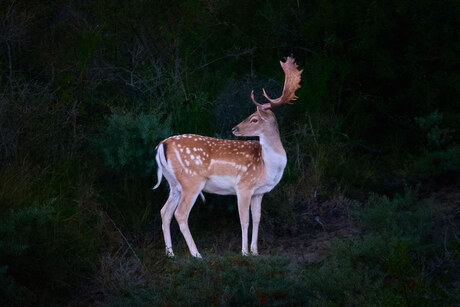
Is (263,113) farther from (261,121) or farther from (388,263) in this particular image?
(388,263)

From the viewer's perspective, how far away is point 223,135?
25.8ft

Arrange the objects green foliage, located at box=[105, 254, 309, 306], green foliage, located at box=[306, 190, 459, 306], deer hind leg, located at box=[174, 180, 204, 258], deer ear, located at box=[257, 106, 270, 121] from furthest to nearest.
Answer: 1. deer ear, located at box=[257, 106, 270, 121]
2. deer hind leg, located at box=[174, 180, 204, 258]
3. green foliage, located at box=[105, 254, 309, 306]
4. green foliage, located at box=[306, 190, 459, 306]

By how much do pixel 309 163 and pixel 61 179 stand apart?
10.2 ft

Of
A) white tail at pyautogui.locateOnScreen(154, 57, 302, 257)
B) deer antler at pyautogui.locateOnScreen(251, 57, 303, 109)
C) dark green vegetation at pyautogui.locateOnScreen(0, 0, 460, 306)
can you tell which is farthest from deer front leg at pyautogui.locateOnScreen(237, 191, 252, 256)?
deer antler at pyautogui.locateOnScreen(251, 57, 303, 109)

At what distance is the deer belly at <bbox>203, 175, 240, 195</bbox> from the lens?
6324 mm

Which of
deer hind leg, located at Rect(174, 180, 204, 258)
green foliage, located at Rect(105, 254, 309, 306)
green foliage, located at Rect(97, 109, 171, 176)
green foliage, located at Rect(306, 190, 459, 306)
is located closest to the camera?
green foliage, located at Rect(306, 190, 459, 306)

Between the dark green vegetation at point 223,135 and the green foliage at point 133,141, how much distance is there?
0.02m

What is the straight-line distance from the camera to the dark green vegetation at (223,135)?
5340 millimetres

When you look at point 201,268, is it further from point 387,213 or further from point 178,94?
point 178,94

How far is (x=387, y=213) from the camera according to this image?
20.3 feet

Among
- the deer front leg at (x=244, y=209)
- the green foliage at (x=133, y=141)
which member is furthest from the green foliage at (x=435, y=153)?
the green foliage at (x=133, y=141)

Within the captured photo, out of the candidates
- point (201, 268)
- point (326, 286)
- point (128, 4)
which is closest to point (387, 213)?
point (326, 286)

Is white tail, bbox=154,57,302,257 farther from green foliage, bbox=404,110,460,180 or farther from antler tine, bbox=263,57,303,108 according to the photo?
green foliage, bbox=404,110,460,180

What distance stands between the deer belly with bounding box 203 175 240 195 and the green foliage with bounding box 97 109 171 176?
3.15 feet
